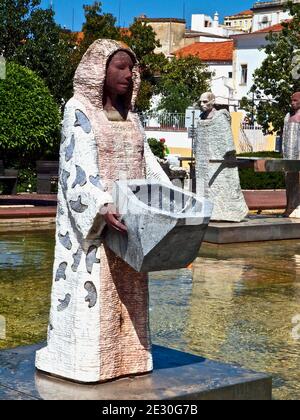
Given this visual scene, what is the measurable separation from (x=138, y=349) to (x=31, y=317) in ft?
9.61

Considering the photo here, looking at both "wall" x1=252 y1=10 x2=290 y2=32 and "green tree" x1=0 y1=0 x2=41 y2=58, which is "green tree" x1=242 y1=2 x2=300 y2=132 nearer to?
"green tree" x1=0 y1=0 x2=41 y2=58

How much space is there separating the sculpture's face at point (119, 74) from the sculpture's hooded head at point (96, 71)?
16 millimetres

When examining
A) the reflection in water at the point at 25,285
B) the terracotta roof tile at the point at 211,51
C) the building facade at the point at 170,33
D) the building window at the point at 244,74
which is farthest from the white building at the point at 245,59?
the reflection in water at the point at 25,285

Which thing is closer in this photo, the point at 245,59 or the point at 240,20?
the point at 245,59

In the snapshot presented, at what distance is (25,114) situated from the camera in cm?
2067

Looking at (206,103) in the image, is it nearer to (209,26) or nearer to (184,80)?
(184,80)

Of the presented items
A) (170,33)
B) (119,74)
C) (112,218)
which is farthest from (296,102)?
(170,33)

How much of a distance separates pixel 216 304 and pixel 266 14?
2610 inches

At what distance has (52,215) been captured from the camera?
50.9 ft

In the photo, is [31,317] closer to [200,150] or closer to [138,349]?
[138,349]

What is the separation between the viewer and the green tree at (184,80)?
50869 millimetres

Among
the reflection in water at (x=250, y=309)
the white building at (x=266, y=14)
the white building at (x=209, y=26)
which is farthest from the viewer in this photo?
the white building at (x=209, y=26)

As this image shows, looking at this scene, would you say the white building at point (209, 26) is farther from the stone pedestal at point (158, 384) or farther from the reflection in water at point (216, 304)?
the stone pedestal at point (158, 384)

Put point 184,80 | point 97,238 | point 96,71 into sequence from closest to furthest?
point 97,238
point 96,71
point 184,80
